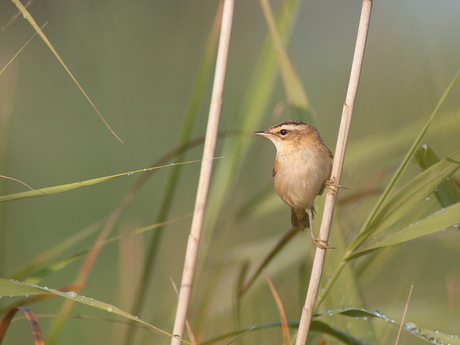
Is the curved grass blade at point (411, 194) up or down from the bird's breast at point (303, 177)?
down

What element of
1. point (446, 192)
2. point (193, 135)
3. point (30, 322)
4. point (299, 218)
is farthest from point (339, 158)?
point (193, 135)

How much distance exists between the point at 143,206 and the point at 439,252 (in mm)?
2630

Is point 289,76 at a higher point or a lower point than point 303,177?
higher

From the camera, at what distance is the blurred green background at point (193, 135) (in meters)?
1.83

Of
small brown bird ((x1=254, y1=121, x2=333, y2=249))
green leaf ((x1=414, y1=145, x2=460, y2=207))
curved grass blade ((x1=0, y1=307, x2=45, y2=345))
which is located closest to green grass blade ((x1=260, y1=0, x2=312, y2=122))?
small brown bird ((x1=254, y1=121, x2=333, y2=249))

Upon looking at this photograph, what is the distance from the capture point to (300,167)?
1.62 metres

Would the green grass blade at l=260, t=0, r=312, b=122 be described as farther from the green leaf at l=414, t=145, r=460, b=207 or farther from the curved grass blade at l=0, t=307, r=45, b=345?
the curved grass blade at l=0, t=307, r=45, b=345

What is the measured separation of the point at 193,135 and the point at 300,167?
276 centimetres

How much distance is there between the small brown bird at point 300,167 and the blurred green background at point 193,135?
85 millimetres

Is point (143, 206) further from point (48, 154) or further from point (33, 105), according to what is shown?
point (33, 105)

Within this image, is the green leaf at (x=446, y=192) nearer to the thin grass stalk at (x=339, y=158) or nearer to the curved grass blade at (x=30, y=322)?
the thin grass stalk at (x=339, y=158)

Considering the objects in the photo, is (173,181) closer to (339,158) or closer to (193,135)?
(339,158)

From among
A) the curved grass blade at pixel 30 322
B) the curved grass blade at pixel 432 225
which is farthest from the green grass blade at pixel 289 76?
the curved grass blade at pixel 30 322

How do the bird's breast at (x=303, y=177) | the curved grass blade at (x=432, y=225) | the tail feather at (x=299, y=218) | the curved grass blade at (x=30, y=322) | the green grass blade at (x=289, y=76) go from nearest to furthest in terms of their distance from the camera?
the curved grass blade at (x=432, y=225) < the curved grass blade at (x=30, y=322) < the green grass blade at (x=289, y=76) < the bird's breast at (x=303, y=177) < the tail feather at (x=299, y=218)
